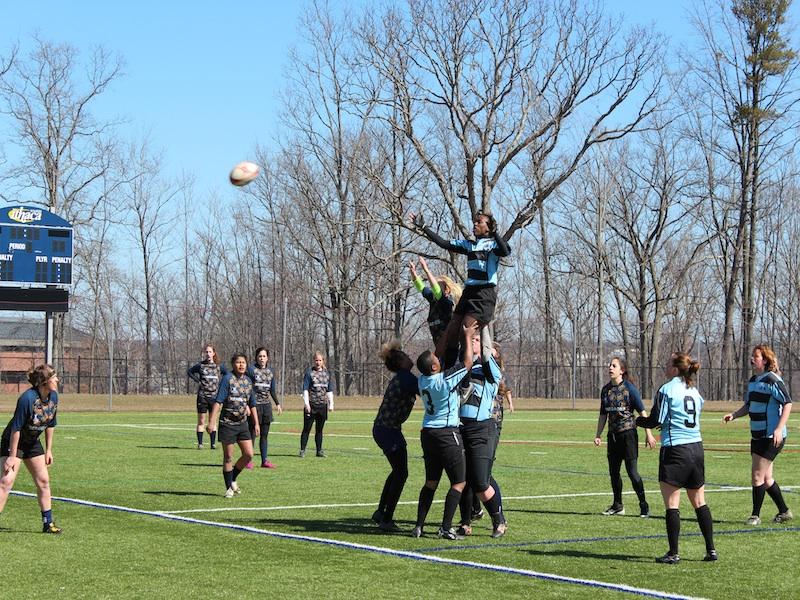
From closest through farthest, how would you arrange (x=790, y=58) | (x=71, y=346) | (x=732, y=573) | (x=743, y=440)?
(x=732, y=573) → (x=743, y=440) → (x=790, y=58) → (x=71, y=346)

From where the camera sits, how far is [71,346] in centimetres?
8612

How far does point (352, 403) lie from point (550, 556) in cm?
4258

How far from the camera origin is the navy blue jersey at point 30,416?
11.9m

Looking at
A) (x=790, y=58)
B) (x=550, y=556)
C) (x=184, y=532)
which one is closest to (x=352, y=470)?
(x=184, y=532)

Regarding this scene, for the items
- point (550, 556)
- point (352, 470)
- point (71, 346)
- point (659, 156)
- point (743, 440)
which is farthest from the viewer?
point (71, 346)

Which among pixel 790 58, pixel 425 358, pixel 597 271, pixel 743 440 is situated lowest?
pixel 743 440

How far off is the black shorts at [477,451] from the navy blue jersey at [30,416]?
163 inches

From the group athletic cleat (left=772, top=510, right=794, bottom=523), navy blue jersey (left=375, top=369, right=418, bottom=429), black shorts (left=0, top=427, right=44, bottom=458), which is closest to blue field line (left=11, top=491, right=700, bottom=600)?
navy blue jersey (left=375, top=369, right=418, bottom=429)

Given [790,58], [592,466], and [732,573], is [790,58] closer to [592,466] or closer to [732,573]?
[592,466]

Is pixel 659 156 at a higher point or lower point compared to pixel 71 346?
higher

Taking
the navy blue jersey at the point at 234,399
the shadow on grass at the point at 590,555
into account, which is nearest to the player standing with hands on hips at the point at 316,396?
the navy blue jersey at the point at 234,399

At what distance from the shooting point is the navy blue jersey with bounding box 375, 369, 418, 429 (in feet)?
42.7

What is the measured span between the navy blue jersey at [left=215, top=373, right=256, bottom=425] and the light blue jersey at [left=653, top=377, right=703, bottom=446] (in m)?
6.84

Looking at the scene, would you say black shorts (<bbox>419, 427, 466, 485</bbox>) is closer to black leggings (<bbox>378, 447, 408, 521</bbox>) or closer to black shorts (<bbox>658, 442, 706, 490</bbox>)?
black leggings (<bbox>378, 447, 408, 521</bbox>)
